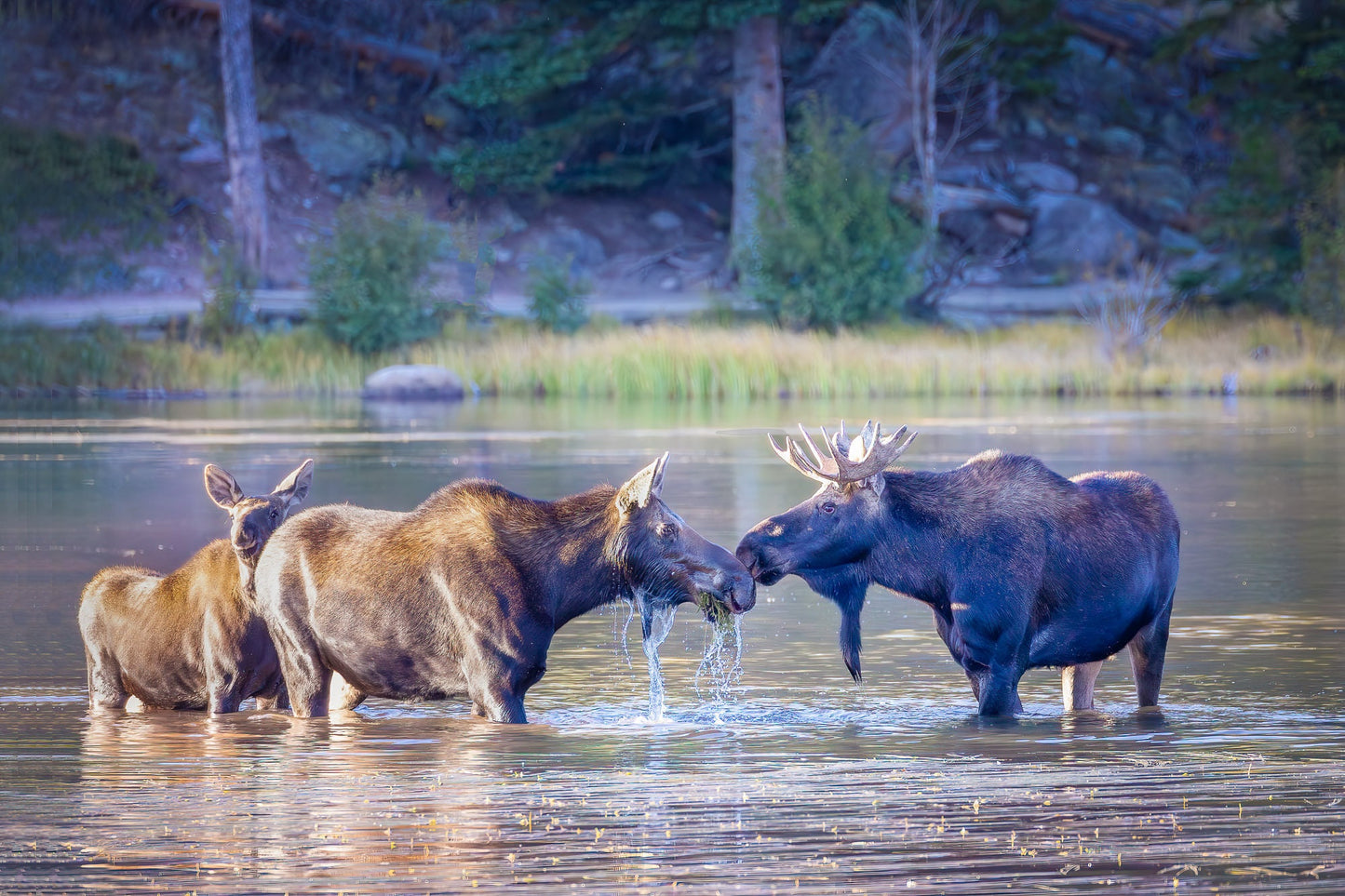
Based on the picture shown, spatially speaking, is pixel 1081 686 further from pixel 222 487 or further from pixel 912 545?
pixel 222 487

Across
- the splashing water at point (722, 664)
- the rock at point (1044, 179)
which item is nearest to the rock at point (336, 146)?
the rock at point (1044, 179)

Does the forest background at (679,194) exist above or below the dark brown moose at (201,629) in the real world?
above

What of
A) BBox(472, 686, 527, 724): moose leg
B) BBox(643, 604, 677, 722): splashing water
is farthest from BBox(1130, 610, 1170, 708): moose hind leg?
BBox(472, 686, 527, 724): moose leg

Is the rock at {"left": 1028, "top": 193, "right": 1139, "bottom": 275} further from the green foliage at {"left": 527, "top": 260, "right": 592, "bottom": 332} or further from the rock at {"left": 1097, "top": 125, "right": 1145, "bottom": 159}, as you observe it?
the green foliage at {"left": 527, "top": 260, "right": 592, "bottom": 332}

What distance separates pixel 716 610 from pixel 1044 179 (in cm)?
4440

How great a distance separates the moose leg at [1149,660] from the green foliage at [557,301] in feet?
104

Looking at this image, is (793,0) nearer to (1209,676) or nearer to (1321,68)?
(1321,68)

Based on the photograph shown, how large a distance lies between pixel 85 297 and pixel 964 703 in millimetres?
39869

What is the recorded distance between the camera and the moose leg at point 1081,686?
1027 centimetres

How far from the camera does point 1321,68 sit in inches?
1668

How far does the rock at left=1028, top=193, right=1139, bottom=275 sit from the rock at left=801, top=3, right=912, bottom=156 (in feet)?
12.9

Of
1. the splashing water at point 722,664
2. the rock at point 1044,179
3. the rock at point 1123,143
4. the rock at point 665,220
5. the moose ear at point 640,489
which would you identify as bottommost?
the splashing water at point 722,664

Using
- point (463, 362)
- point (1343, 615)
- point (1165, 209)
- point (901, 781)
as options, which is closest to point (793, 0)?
point (1165, 209)

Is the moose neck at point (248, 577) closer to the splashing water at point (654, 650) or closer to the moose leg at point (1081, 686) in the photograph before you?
the splashing water at point (654, 650)
